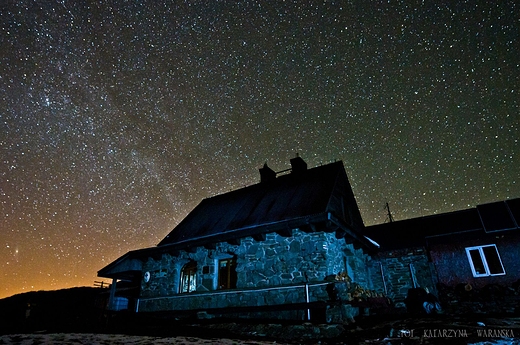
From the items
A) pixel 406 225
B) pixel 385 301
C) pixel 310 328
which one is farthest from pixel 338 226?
pixel 406 225

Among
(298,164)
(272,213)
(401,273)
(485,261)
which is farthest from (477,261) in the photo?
(272,213)

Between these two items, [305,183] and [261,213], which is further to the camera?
[305,183]

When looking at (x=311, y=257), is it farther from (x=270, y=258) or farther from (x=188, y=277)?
(x=188, y=277)

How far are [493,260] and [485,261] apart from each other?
341 millimetres

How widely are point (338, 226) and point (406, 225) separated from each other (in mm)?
8619

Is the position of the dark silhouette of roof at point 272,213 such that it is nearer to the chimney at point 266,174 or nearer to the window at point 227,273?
the chimney at point 266,174

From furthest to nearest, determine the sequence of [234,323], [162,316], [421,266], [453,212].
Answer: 1. [453,212]
2. [421,266]
3. [162,316]
4. [234,323]

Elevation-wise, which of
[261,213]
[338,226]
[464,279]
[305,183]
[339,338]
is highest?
[305,183]

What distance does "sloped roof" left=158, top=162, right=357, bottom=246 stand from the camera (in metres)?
12.2

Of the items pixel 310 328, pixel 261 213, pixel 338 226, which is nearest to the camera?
pixel 310 328

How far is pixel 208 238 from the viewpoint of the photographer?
11938 millimetres

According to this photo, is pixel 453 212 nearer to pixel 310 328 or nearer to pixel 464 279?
pixel 464 279

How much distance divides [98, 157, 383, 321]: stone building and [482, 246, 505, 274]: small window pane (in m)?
4.83

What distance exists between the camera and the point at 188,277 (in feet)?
42.9
